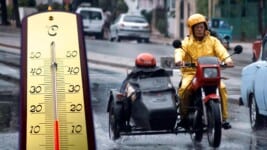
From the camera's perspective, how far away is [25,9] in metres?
61.4

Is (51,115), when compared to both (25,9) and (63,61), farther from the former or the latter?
(25,9)

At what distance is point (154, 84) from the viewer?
1074cm

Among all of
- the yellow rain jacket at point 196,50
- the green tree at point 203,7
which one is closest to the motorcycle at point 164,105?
the yellow rain jacket at point 196,50

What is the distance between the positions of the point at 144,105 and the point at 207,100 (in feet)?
2.45

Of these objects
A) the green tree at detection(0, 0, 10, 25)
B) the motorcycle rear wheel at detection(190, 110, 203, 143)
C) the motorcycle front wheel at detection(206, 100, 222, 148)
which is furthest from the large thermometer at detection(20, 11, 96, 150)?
the green tree at detection(0, 0, 10, 25)

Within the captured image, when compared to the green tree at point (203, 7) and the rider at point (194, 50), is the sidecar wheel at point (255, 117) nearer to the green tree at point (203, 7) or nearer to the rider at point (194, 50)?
the rider at point (194, 50)

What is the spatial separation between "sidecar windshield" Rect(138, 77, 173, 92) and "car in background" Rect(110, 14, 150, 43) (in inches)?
1467

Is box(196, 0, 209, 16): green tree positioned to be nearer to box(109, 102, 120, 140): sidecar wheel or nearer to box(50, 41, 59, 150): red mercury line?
box(109, 102, 120, 140): sidecar wheel

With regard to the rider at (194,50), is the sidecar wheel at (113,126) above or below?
below

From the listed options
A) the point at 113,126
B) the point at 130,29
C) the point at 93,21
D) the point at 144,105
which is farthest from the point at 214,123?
the point at 93,21

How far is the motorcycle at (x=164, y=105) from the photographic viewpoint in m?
10.4

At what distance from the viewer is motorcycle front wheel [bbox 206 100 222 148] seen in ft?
33.8

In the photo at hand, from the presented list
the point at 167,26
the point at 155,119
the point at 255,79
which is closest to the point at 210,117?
the point at 155,119

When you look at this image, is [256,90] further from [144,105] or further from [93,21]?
[93,21]
